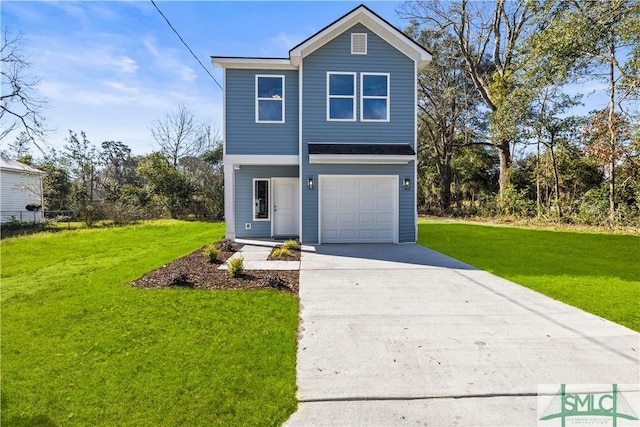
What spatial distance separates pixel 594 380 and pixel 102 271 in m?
8.48

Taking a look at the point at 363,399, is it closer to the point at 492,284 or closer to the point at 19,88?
the point at 492,284

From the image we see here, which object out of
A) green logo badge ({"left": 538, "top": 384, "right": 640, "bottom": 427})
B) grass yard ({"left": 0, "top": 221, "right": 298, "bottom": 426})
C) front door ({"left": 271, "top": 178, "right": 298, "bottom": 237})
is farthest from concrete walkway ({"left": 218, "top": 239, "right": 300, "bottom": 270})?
green logo badge ({"left": 538, "top": 384, "right": 640, "bottom": 427})

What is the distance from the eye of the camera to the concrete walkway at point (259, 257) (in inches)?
294

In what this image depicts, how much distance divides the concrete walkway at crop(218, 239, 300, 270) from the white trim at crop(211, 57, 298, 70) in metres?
5.93

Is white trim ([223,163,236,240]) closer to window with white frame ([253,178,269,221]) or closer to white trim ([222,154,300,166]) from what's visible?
white trim ([222,154,300,166])

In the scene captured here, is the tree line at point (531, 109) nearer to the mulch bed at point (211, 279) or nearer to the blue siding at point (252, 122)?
the blue siding at point (252, 122)

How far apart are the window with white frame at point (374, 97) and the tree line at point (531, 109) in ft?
32.9

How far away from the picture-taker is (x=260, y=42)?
500 inches

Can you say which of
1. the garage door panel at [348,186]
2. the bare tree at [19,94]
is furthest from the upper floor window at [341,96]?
the bare tree at [19,94]

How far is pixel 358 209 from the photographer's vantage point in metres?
11.1

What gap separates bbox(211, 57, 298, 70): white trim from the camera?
35.4 ft

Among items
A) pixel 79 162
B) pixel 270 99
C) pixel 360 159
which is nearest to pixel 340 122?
pixel 360 159

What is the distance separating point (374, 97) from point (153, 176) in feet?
56.8

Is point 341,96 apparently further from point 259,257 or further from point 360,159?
point 259,257
